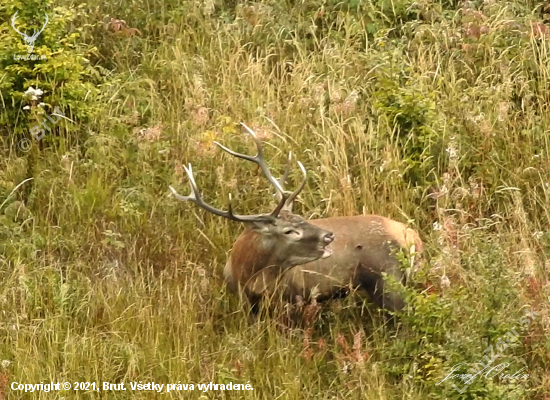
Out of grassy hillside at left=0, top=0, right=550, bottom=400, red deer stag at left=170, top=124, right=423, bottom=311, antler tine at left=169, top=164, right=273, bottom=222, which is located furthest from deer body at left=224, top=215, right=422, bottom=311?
antler tine at left=169, top=164, right=273, bottom=222

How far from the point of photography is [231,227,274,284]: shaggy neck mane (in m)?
6.85

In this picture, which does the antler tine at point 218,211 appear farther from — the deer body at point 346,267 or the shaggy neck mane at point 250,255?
the deer body at point 346,267

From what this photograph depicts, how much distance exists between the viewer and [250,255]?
22.6ft

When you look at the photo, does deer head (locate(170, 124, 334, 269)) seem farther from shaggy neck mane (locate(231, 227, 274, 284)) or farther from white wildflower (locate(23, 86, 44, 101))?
white wildflower (locate(23, 86, 44, 101))

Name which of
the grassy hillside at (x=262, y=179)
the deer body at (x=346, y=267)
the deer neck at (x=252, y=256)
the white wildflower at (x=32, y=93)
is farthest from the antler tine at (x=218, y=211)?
the white wildflower at (x=32, y=93)

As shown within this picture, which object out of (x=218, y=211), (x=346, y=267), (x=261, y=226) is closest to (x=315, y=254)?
(x=346, y=267)

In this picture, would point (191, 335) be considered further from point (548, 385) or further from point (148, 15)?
point (148, 15)

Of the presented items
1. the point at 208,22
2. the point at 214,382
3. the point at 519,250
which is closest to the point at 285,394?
the point at 214,382

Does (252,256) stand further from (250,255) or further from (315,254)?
(315,254)

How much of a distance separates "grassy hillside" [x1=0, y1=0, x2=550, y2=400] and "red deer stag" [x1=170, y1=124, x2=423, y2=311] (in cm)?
17

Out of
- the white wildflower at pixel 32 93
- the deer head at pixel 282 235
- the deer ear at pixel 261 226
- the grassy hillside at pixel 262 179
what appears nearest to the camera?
the grassy hillside at pixel 262 179

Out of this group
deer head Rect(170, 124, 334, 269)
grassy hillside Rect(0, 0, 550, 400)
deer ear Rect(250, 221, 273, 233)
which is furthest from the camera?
deer ear Rect(250, 221, 273, 233)

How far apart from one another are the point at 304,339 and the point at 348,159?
6.25 ft

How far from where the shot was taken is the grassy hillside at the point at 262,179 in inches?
248
